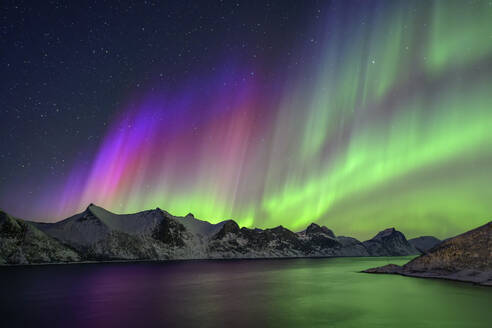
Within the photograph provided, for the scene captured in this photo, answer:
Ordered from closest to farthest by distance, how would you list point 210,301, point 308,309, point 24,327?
point 24,327, point 308,309, point 210,301

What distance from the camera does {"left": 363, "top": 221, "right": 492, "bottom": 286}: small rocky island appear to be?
7025 centimetres

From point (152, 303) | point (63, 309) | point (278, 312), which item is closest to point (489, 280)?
point (278, 312)

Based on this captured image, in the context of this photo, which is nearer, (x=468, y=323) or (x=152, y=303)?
(x=468, y=323)

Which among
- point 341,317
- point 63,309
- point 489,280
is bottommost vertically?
point 63,309

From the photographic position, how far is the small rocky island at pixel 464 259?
230 feet

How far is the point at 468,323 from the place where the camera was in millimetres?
33531

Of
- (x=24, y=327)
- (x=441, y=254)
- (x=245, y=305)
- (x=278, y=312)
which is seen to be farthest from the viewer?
(x=441, y=254)

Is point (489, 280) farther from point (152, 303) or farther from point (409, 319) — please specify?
point (152, 303)

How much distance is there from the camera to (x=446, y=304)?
149 feet

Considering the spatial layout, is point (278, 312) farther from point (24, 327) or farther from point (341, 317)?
point (24, 327)

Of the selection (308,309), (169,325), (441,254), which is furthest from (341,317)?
(441,254)

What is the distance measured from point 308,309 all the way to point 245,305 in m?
9.62

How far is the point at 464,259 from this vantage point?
75.8 metres

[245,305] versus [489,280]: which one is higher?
[489,280]
